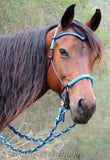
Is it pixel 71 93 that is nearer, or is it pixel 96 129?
pixel 71 93

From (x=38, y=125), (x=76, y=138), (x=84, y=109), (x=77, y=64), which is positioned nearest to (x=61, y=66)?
(x=77, y=64)

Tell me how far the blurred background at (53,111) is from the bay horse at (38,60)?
1410mm

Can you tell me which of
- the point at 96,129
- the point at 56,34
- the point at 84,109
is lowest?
the point at 96,129

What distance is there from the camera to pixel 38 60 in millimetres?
2293

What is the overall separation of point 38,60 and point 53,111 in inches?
279

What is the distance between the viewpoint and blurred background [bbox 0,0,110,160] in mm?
6350

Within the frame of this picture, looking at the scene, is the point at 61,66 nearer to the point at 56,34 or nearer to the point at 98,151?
the point at 56,34

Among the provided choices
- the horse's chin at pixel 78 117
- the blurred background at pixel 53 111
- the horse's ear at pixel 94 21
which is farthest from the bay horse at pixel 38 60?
the blurred background at pixel 53 111

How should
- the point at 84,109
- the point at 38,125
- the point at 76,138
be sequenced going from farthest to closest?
1. the point at 76,138
2. the point at 38,125
3. the point at 84,109

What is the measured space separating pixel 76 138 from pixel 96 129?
122 centimetres

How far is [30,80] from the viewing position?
229 centimetres

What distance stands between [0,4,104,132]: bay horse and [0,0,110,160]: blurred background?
1.41m

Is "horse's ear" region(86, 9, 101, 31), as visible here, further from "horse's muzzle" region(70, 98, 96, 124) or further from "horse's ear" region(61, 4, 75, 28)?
"horse's muzzle" region(70, 98, 96, 124)

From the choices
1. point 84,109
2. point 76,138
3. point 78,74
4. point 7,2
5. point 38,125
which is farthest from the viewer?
point 76,138
